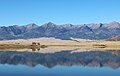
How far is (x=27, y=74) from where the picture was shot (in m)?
38.0

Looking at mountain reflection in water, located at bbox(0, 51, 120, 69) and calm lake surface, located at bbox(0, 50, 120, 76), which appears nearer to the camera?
calm lake surface, located at bbox(0, 50, 120, 76)

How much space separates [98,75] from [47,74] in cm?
593

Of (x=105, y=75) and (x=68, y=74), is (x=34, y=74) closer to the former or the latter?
(x=68, y=74)

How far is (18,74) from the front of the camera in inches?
1487

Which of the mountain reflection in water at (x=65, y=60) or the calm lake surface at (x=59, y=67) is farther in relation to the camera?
the mountain reflection in water at (x=65, y=60)

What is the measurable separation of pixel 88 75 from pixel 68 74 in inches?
93.8

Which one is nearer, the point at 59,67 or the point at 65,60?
the point at 59,67

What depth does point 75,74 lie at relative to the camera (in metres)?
38.1

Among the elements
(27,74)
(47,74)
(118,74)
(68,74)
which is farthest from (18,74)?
(118,74)

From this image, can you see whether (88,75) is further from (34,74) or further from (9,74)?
(9,74)

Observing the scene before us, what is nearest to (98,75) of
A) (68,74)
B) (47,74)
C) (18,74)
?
(68,74)

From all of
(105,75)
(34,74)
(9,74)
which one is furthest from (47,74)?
(105,75)

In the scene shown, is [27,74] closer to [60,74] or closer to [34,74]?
[34,74]

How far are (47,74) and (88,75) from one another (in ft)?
15.8
